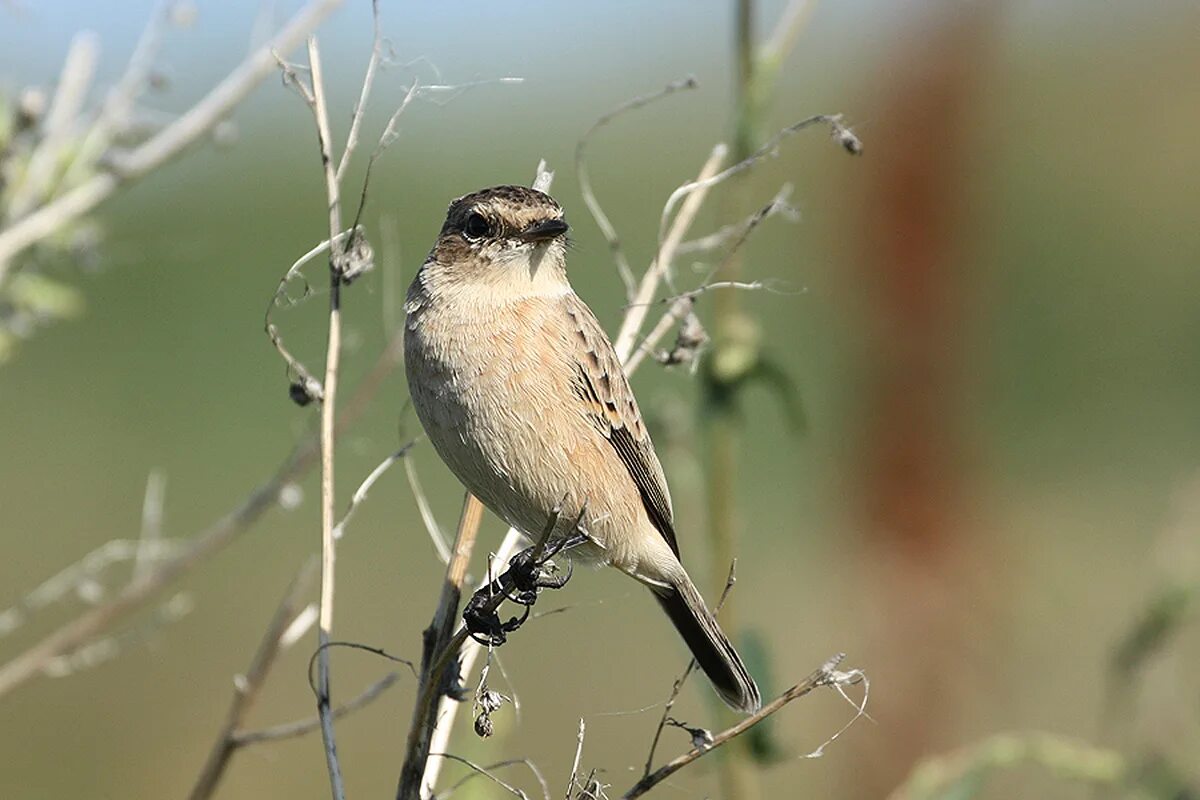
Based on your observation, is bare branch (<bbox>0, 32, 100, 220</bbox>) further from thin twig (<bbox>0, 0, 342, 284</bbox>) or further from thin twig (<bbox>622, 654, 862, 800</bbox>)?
thin twig (<bbox>622, 654, 862, 800</bbox>)

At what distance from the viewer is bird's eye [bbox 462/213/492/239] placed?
12.5 ft

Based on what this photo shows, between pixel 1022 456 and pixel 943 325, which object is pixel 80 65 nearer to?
pixel 943 325

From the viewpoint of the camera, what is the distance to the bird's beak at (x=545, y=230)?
143 inches

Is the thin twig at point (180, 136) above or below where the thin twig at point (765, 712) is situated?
above

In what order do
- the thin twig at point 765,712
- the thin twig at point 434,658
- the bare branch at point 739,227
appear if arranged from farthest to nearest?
the bare branch at point 739,227 → the thin twig at point 434,658 → the thin twig at point 765,712

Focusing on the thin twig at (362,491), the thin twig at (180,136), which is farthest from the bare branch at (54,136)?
the thin twig at (362,491)

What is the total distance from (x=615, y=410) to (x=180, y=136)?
52.4 inches

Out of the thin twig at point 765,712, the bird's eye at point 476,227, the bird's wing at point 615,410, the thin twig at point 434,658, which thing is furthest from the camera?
the bird's eye at point 476,227

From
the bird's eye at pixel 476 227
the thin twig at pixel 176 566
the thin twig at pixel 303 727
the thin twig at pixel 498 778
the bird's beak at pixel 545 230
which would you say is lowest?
the thin twig at pixel 498 778

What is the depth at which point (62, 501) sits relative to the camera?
44.7 feet

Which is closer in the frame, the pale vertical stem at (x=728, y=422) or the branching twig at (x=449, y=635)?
the branching twig at (x=449, y=635)

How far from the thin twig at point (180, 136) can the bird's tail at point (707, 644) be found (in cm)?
175

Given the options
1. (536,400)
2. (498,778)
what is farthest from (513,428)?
(498,778)

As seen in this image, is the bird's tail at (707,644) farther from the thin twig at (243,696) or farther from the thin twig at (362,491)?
the thin twig at (243,696)
